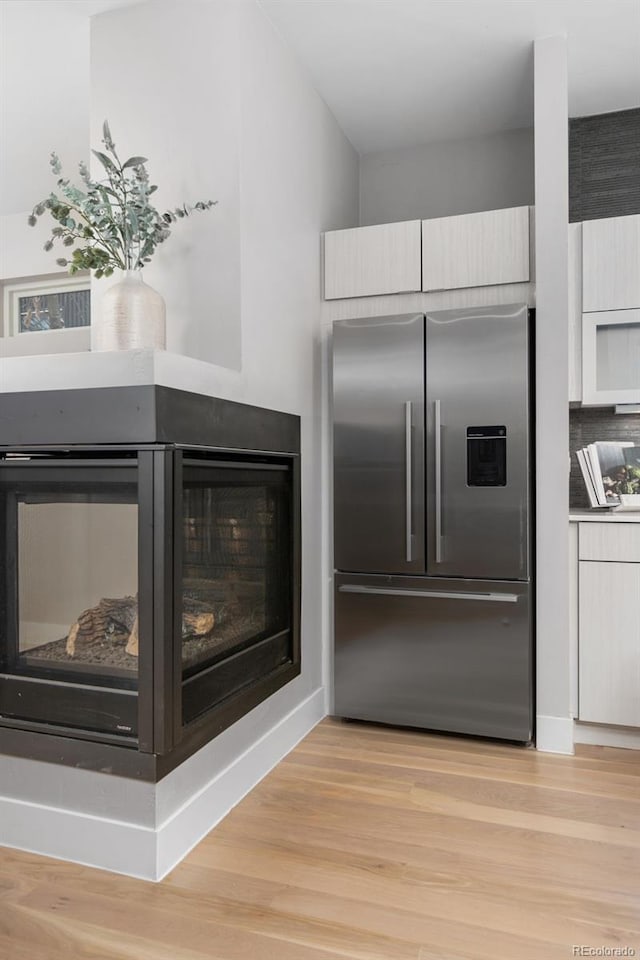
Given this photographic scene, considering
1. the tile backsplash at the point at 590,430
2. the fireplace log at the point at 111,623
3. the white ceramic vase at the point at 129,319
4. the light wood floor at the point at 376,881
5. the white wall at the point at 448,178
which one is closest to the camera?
the light wood floor at the point at 376,881

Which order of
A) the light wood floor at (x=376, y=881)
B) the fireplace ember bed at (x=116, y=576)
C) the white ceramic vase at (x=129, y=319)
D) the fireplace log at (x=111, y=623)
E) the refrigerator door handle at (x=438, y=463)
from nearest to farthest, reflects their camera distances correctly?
the light wood floor at (x=376, y=881) → the fireplace ember bed at (x=116, y=576) → the fireplace log at (x=111, y=623) → the white ceramic vase at (x=129, y=319) → the refrigerator door handle at (x=438, y=463)

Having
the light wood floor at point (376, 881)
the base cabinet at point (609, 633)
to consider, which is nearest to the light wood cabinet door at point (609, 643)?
the base cabinet at point (609, 633)

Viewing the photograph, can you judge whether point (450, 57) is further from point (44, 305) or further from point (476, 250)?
point (44, 305)

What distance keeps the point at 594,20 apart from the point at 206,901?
3.17 m

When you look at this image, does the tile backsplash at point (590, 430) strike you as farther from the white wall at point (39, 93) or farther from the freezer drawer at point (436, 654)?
the white wall at point (39, 93)

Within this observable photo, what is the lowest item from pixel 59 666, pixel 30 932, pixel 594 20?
pixel 30 932

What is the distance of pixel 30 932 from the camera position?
156cm

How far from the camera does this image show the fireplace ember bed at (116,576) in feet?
5.65

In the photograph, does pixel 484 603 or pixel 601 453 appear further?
pixel 601 453

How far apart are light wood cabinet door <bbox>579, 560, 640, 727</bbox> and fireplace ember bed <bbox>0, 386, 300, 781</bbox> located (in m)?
1.38

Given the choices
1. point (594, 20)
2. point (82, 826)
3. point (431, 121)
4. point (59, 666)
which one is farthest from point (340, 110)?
point (82, 826)

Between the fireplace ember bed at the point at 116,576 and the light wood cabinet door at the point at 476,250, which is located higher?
the light wood cabinet door at the point at 476,250

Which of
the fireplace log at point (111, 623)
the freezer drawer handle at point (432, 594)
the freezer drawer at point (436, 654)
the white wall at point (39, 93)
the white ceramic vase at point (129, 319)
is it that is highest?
the white wall at point (39, 93)

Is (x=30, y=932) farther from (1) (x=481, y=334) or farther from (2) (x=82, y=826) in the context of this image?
(1) (x=481, y=334)
